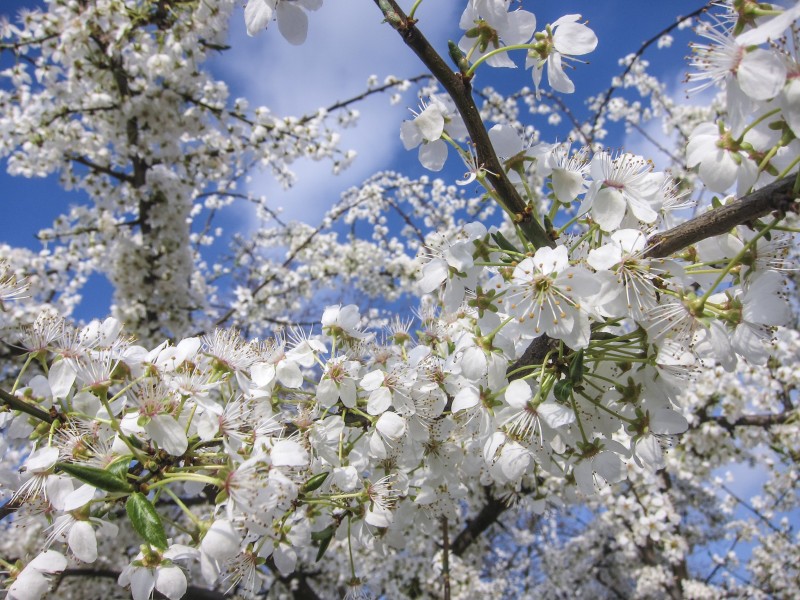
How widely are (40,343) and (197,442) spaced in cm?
55

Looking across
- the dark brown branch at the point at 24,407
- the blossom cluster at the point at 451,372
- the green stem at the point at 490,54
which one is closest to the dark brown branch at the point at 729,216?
the blossom cluster at the point at 451,372

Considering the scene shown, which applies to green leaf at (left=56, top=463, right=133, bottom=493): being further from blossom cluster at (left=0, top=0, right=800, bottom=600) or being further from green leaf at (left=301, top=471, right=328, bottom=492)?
green leaf at (left=301, top=471, right=328, bottom=492)

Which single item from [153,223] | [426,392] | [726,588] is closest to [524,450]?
[426,392]

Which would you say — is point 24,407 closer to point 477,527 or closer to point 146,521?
point 146,521

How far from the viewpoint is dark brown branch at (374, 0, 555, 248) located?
3.44 feet

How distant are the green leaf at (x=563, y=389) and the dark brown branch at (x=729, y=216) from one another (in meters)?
0.32

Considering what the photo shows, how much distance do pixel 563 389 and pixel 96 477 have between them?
0.92m

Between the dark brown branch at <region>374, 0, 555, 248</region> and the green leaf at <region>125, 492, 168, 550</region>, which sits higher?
the dark brown branch at <region>374, 0, 555, 248</region>

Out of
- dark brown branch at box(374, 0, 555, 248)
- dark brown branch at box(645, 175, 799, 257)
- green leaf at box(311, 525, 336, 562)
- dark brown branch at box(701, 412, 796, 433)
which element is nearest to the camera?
dark brown branch at box(645, 175, 799, 257)

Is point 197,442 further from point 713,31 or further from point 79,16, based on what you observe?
point 79,16

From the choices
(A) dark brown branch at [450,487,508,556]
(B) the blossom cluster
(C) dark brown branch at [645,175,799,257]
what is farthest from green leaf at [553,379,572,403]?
(A) dark brown branch at [450,487,508,556]

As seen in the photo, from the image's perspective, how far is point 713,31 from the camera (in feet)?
3.50

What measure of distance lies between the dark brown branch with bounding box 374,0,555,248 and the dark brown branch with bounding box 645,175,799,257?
24 cm

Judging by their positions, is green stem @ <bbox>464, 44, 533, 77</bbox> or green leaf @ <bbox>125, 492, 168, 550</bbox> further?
green stem @ <bbox>464, 44, 533, 77</bbox>
